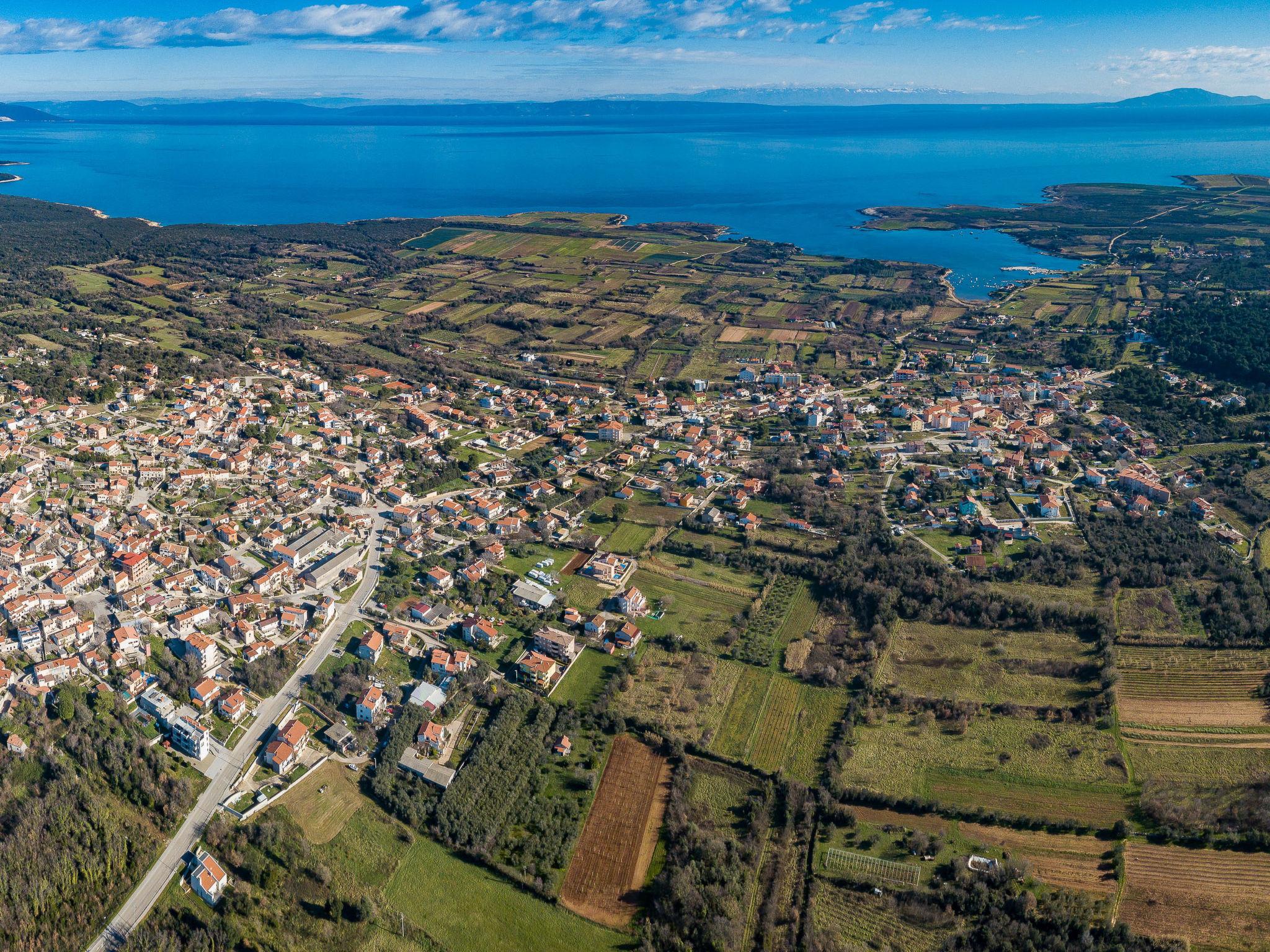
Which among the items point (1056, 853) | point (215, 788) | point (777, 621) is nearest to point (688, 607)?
point (777, 621)

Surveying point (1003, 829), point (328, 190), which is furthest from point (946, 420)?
point (328, 190)

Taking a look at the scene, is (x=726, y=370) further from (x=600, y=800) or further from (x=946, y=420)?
(x=600, y=800)

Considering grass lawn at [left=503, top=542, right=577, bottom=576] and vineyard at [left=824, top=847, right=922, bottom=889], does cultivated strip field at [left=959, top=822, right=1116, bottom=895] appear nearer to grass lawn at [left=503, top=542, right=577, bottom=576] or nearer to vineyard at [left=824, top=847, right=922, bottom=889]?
vineyard at [left=824, top=847, right=922, bottom=889]

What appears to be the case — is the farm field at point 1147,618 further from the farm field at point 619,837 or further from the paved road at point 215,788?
the paved road at point 215,788

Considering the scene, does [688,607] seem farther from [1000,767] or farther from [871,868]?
[871,868]

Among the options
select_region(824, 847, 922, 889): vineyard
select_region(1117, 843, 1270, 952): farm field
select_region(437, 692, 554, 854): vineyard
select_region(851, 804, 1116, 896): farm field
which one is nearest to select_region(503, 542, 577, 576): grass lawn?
select_region(437, 692, 554, 854): vineyard

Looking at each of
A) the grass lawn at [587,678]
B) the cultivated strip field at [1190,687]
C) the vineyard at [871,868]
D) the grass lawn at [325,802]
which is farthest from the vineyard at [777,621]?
the grass lawn at [325,802]
